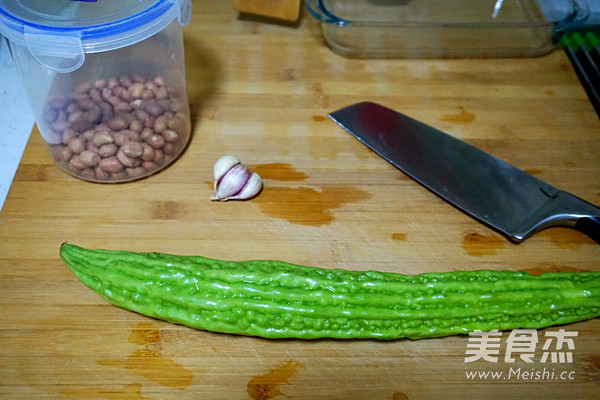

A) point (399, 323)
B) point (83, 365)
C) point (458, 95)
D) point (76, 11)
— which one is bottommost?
point (83, 365)

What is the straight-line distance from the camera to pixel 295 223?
3.87ft

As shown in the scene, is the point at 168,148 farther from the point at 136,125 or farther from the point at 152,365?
the point at 152,365

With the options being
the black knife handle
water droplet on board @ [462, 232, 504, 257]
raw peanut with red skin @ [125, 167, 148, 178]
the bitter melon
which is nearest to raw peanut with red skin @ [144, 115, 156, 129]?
raw peanut with red skin @ [125, 167, 148, 178]

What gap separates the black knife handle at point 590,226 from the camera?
1120 mm

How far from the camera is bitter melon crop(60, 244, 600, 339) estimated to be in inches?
36.7

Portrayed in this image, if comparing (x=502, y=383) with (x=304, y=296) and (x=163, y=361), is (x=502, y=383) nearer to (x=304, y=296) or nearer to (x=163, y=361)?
(x=304, y=296)

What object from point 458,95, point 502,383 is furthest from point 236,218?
point 458,95

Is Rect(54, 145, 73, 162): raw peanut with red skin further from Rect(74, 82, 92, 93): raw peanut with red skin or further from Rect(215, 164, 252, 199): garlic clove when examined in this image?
Rect(215, 164, 252, 199): garlic clove

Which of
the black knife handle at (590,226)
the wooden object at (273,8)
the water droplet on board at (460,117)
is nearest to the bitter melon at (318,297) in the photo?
the black knife handle at (590,226)

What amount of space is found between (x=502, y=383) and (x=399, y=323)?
225 mm

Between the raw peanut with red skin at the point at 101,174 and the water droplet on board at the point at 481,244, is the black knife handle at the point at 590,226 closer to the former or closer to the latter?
the water droplet on board at the point at 481,244

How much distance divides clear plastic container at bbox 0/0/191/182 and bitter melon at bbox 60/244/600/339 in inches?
11.0

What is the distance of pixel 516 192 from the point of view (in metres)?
1.19

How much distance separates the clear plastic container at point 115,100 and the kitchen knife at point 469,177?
464mm
